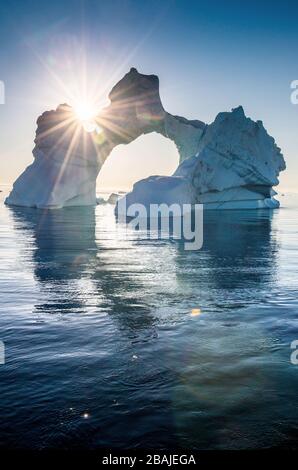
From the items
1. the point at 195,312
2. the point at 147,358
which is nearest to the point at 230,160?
the point at 195,312

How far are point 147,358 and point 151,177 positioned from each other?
4366cm

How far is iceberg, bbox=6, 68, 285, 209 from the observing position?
5231cm

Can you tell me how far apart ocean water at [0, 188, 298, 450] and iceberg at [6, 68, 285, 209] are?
34856mm

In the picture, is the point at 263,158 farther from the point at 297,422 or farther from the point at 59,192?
the point at 297,422

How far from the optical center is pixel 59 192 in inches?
2375

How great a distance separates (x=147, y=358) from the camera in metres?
6.92

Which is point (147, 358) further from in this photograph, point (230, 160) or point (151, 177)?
point (230, 160)

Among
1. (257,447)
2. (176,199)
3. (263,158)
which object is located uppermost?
(263,158)

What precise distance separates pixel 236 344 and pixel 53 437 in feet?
13.0

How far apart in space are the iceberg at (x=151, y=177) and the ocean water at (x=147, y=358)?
34856 mm

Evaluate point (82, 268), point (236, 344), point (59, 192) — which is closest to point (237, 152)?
point (59, 192)

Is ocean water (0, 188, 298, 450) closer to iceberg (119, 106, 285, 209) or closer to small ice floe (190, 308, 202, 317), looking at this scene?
small ice floe (190, 308, 202, 317)

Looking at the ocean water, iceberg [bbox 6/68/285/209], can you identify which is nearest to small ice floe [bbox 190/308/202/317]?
the ocean water

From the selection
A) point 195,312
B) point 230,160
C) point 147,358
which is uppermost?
point 230,160
